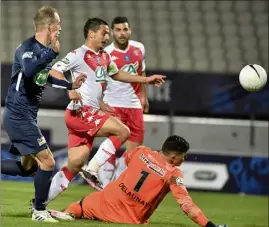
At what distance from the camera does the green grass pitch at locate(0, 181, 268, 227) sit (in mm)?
7426

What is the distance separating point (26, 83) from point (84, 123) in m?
1.34

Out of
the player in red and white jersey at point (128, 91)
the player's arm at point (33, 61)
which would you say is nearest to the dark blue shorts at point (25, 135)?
the player's arm at point (33, 61)

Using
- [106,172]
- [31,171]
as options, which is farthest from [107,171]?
[31,171]

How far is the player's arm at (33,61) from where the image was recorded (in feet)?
22.6

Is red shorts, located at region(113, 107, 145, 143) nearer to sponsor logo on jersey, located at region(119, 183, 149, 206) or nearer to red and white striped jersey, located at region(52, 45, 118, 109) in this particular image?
red and white striped jersey, located at region(52, 45, 118, 109)

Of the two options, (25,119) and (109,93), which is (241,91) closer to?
(109,93)

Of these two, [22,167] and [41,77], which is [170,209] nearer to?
[22,167]

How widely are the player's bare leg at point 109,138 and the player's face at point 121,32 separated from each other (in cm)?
202

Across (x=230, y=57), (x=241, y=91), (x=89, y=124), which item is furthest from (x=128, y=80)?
(x=230, y=57)

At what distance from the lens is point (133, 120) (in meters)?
10.6

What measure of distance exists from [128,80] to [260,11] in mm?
7711

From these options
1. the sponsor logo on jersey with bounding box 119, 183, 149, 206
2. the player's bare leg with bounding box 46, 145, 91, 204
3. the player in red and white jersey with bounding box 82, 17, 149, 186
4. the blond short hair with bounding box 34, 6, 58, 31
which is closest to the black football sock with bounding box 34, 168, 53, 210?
the player's bare leg with bounding box 46, 145, 91, 204

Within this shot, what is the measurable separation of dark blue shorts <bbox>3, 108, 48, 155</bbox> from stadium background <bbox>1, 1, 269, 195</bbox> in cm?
648

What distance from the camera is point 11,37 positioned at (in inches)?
603
